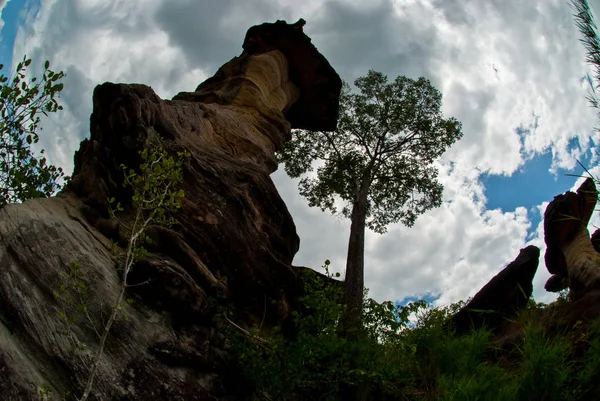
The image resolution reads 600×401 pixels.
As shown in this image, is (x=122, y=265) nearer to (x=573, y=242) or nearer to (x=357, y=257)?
(x=573, y=242)

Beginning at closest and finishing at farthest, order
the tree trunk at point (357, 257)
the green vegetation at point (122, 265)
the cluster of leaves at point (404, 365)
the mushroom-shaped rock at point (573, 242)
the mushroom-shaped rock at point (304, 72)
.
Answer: the green vegetation at point (122, 265) < the cluster of leaves at point (404, 365) < the mushroom-shaped rock at point (573, 242) < the tree trunk at point (357, 257) < the mushroom-shaped rock at point (304, 72)

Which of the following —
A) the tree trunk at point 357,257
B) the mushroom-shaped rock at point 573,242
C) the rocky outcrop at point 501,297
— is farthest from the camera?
the tree trunk at point 357,257

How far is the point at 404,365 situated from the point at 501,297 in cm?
351

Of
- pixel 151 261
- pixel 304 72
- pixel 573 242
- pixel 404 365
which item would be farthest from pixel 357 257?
pixel 151 261

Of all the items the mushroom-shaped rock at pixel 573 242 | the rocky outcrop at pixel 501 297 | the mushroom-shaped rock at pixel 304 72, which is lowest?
the rocky outcrop at pixel 501 297

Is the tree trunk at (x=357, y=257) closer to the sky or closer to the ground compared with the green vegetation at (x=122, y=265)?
closer to the sky

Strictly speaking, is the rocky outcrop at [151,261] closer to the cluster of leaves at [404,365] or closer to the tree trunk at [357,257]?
the cluster of leaves at [404,365]

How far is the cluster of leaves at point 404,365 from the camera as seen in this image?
507 centimetres

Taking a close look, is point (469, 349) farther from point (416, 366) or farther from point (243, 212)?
point (243, 212)

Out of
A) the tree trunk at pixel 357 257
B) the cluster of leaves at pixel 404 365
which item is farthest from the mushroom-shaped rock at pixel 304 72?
the cluster of leaves at pixel 404 365

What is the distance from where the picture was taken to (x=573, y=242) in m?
9.34

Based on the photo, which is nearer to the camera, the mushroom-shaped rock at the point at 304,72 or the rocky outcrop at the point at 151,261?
the rocky outcrop at the point at 151,261

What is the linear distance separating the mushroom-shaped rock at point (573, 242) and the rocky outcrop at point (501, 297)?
65cm

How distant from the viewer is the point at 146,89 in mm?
7422
